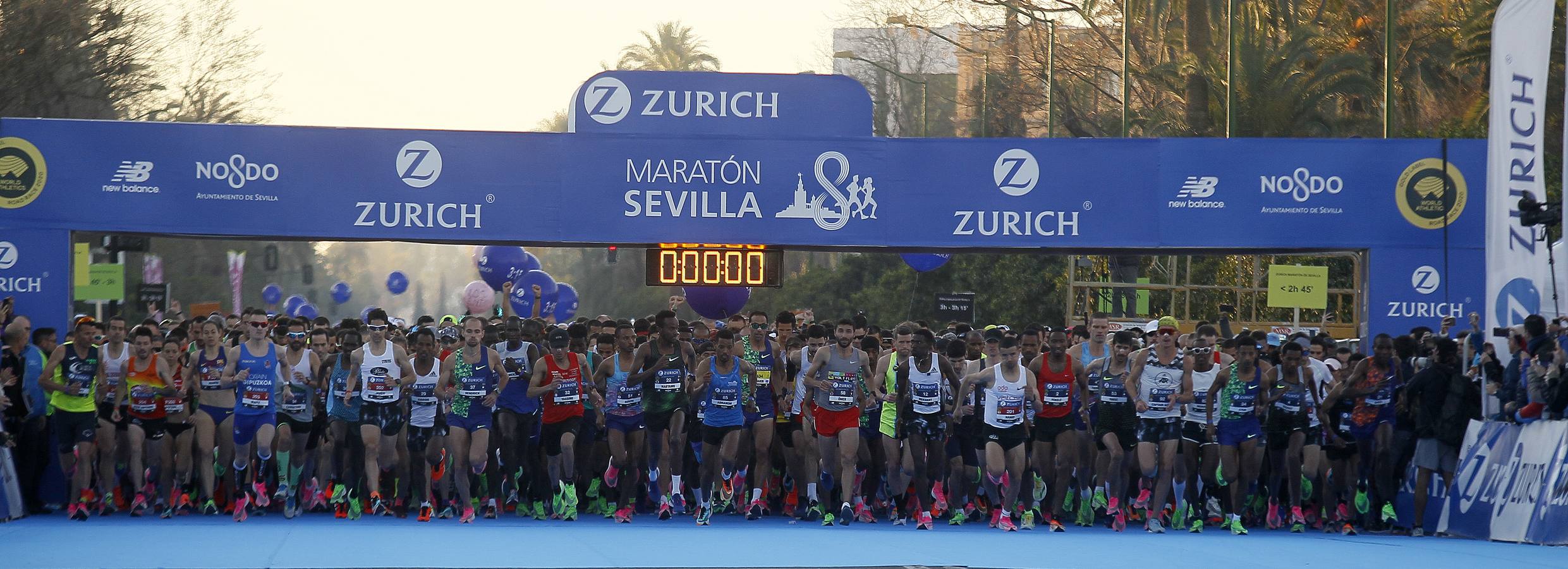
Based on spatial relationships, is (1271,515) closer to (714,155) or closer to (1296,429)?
(1296,429)

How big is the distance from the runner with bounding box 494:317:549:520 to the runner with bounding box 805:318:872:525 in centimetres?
262

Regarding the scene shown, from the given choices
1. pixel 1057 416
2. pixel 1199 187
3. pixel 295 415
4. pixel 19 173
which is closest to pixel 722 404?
pixel 1057 416

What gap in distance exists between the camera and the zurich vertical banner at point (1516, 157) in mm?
14719

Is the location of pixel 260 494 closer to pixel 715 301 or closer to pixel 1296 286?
pixel 715 301

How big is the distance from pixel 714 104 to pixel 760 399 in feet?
14.7

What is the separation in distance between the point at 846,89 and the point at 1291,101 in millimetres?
17347

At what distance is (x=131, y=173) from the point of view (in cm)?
1702

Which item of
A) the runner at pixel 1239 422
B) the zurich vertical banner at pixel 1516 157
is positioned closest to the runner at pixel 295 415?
the runner at pixel 1239 422

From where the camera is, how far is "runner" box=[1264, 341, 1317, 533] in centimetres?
1427

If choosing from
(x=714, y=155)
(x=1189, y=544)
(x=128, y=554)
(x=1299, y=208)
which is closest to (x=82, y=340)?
(x=128, y=554)

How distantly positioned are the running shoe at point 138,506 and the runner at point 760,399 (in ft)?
18.1

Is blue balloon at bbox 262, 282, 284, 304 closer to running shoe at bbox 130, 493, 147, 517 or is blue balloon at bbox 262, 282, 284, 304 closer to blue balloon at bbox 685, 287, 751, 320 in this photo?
blue balloon at bbox 685, 287, 751, 320

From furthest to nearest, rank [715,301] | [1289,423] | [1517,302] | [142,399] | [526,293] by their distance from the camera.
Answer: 1. [526,293]
2. [715,301]
3. [1517,302]
4. [1289,423]
5. [142,399]

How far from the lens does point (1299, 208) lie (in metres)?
17.6
